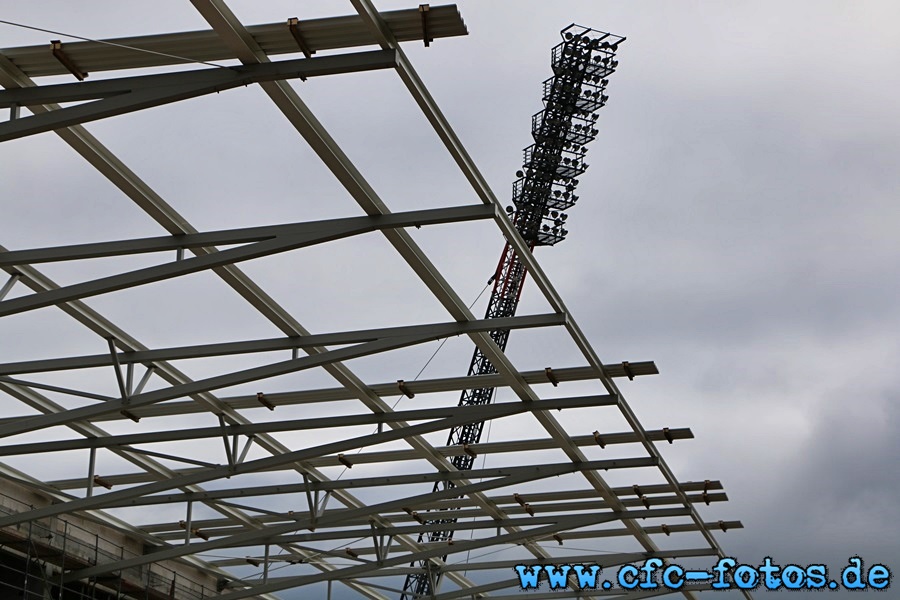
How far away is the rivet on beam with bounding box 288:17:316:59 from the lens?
44.4 ft

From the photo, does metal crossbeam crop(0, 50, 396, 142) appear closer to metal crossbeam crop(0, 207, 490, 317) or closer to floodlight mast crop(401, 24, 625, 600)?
metal crossbeam crop(0, 207, 490, 317)

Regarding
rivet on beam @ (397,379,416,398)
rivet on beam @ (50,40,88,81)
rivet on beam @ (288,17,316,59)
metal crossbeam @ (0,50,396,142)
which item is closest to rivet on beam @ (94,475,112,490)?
rivet on beam @ (397,379,416,398)

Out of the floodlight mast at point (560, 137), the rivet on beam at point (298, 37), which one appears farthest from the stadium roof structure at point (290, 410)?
the floodlight mast at point (560, 137)

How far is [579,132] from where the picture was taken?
35219 mm

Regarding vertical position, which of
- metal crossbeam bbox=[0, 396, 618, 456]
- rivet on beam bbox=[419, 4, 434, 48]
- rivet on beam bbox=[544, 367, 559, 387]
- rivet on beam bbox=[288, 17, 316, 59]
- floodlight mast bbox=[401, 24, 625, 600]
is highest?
floodlight mast bbox=[401, 24, 625, 600]

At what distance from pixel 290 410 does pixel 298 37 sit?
11963mm

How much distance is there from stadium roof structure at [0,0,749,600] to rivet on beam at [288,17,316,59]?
0.06 ft

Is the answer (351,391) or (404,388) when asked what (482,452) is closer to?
(404,388)

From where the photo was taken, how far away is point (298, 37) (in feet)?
44.8

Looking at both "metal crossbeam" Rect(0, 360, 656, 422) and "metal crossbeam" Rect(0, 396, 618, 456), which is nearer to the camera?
"metal crossbeam" Rect(0, 360, 656, 422)

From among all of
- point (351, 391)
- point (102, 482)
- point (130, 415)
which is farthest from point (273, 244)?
point (102, 482)

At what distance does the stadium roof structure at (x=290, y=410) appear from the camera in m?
14.2

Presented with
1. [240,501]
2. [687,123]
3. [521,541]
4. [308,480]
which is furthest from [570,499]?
[687,123]

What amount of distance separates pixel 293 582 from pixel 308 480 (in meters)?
4.38
